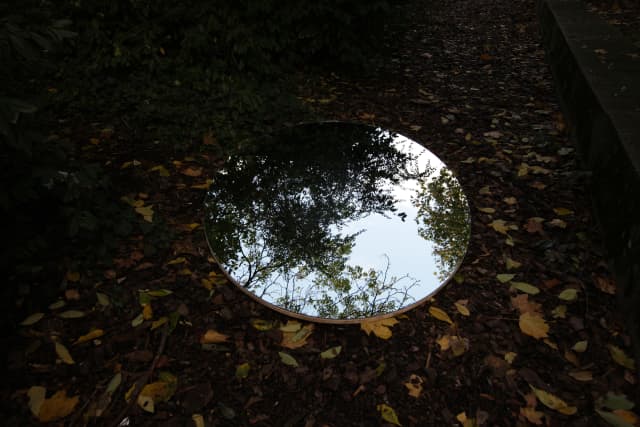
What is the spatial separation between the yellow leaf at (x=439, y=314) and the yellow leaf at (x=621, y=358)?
79 centimetres

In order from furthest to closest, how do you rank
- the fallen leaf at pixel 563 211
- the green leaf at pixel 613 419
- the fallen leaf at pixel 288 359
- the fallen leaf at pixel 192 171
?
the fallen leaf at pixel 192 171, the fallen leaf at pixel 563 211, the fallen leaf at pixel 288 359, the green leaf at pixel 613 419

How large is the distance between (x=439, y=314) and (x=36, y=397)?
2028 millimetres

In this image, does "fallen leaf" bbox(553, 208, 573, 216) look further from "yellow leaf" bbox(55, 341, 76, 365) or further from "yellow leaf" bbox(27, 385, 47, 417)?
"yellow leaf" bbox(27, 385, 47, 417)

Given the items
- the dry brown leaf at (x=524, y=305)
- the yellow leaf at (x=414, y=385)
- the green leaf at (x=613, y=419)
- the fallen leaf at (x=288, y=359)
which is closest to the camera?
the green leaf at (x=613, y=419)

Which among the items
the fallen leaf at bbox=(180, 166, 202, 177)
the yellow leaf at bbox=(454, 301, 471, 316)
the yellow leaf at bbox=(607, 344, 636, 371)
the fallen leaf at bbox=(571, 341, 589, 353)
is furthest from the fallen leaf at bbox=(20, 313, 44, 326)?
the yellow leaf at bbox=(607, 344, 636, 371)

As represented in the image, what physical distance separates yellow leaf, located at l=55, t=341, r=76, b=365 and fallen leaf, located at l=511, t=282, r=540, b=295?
2.43 metres


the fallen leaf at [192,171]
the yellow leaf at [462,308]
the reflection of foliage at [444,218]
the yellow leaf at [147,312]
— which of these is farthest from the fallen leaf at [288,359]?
the fallen leaf at [192,171]

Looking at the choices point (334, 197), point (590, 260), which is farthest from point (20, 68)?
point (590, 260)

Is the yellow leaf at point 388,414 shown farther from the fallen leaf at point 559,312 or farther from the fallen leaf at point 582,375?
the fallen leaf at point 559,312

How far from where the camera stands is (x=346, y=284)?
6.81 feet

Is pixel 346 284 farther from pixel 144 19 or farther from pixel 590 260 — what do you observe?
pixel 144 19

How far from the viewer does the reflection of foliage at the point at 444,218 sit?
2.25m

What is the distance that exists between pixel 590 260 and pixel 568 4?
4274mm

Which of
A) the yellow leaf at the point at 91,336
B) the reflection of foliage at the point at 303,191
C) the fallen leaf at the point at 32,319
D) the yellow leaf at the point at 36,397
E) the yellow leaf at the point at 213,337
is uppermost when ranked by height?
the reflection of foliage at the point at 303,191
